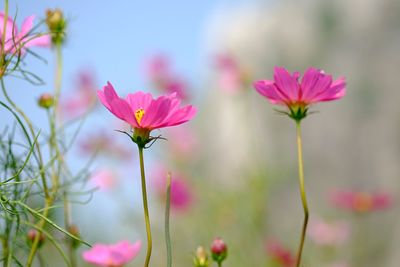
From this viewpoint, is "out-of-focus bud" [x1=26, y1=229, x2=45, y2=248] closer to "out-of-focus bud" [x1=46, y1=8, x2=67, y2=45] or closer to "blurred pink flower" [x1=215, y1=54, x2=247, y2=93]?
"out-of-focus bud" [x1=46, y1=8, x2=67, y2=45]

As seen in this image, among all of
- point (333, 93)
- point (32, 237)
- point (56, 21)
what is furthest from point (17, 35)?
point (333, 93)

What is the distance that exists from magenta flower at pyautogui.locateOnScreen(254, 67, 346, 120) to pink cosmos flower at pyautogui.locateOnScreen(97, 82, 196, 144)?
0.27 ft

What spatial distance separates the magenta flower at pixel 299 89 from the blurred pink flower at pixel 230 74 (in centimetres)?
107

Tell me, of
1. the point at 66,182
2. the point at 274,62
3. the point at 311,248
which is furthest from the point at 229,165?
the point at 66,182

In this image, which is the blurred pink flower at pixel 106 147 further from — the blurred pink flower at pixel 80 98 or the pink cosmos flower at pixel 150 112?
the pink cosmos flower at pixel 150 112

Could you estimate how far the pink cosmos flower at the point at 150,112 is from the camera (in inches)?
19.4

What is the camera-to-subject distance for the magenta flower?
554 millimetres

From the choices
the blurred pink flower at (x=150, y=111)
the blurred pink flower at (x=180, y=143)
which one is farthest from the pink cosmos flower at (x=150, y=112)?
the blurred pink flower at (x=180, y=143)

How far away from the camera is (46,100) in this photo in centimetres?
69

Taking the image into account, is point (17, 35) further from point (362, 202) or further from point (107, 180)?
point (107, 180)

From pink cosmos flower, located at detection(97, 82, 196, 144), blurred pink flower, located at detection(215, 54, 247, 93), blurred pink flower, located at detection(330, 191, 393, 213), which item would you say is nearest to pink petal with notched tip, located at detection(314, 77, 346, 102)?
pink cosmos flower, located at detection(97, 82, 196, 144)

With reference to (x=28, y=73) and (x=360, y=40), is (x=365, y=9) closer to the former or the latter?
(x=360, y=40)

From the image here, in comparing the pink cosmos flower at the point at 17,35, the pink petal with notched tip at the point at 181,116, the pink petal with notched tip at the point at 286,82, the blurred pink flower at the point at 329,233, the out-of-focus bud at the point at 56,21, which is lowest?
the blurred pink flower at the point at 329,233

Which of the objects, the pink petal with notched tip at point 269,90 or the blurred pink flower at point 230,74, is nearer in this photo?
the pink petal with notched tip at point 269,90
